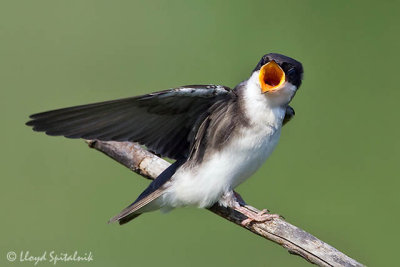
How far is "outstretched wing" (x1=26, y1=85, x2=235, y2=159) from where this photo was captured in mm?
3352

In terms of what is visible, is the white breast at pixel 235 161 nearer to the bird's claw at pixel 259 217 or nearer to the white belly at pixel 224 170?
the white belly at pixel 224 170

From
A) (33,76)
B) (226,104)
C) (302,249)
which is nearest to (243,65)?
(33,76)

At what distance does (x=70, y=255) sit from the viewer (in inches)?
171

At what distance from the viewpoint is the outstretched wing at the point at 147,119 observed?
3352 millimetres

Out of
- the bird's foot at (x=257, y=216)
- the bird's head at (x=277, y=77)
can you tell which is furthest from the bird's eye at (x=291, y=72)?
the bird's foot at (x=257, y=216)

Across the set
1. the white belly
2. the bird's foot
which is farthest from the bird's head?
the bird's foot

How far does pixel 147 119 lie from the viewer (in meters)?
3.58

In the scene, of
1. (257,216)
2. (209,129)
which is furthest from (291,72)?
(257,216)

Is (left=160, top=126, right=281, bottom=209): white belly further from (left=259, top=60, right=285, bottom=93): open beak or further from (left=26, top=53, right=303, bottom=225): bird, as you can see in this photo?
(left=259, top=60, right=285, bottom=93): open beak

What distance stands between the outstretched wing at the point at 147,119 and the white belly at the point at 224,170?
0.15m

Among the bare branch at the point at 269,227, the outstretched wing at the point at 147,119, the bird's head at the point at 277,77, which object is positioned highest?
the bird's head at the point at 277,77

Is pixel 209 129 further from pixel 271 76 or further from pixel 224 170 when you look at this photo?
pixel 271 76

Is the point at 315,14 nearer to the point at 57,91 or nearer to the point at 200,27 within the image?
the point at 200,27

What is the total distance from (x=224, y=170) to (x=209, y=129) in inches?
7.1
